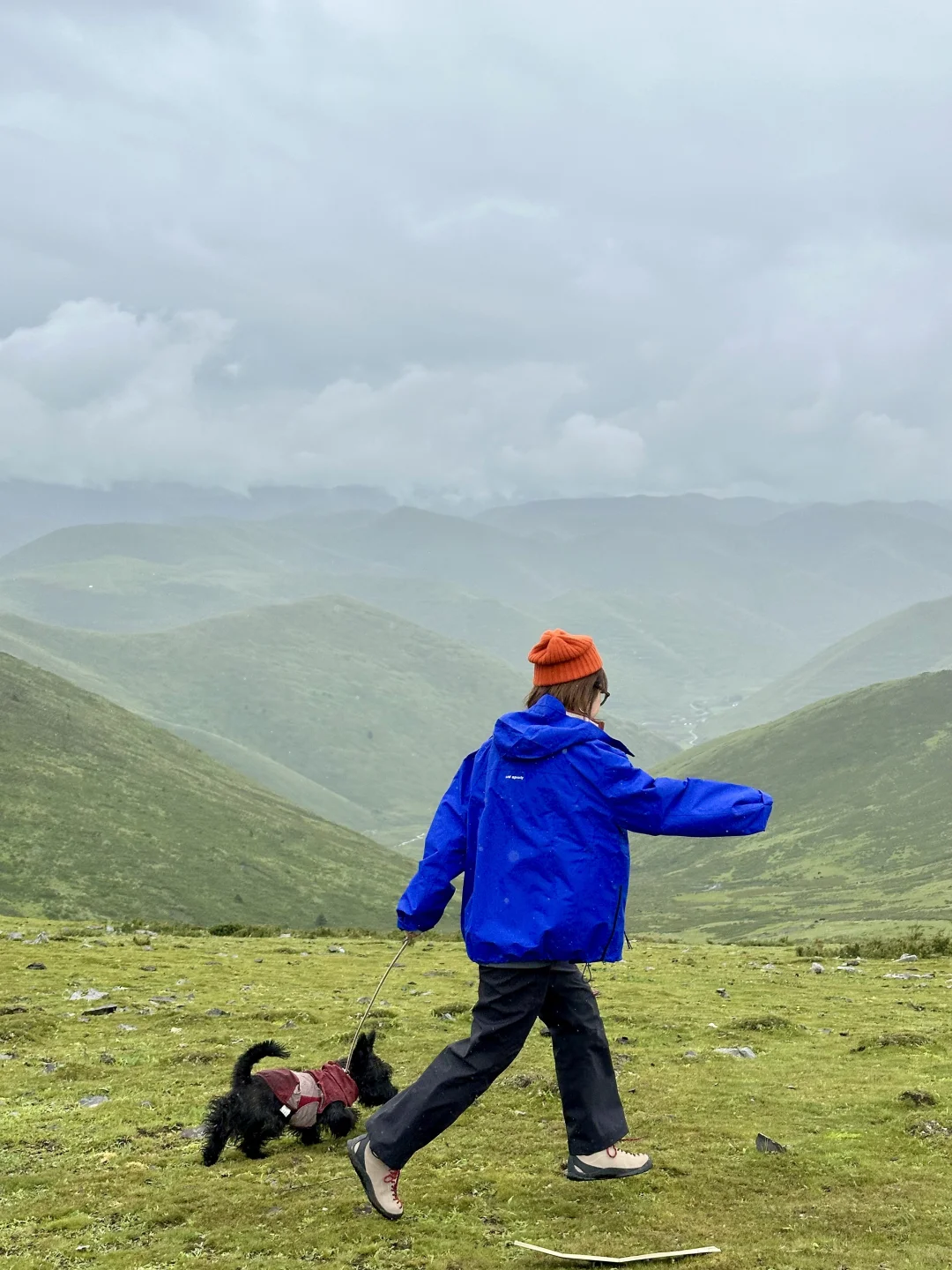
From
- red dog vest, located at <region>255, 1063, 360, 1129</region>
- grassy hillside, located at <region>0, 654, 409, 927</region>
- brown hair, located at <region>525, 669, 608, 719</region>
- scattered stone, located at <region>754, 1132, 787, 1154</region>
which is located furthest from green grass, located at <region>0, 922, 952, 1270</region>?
grassy hillside, located at <region>0, 654, 409, 927</region>

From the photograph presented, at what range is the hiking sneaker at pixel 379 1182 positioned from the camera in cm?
880

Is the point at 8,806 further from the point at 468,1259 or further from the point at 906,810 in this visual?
the point at 906,810

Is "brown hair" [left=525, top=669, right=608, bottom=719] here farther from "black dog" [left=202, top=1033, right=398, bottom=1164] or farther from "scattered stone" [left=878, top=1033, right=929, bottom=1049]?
"scattered stone" [left=878, top=1033, right=929, bottom=1049]

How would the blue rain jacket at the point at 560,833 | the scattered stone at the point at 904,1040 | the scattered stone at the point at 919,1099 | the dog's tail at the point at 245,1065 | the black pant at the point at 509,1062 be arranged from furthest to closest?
the scattered stone at the point at 904,1040 < the scattered stone at the point at 919,1099 < the dog's tail at the point at 245,1065 < the black pant at the point at 509,1062 < the blue rain jacket at the point at 560,833

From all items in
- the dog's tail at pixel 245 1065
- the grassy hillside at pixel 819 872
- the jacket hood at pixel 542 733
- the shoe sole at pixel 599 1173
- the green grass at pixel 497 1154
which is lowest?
the grassy hillside at pixel 819 872

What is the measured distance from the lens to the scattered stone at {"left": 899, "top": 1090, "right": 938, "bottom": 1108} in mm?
11891

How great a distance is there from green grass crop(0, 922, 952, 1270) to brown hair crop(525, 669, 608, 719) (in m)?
4.36

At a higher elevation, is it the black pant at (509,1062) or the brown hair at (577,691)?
the brown hair at (577,691)

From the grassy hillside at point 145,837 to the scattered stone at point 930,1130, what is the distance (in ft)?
266

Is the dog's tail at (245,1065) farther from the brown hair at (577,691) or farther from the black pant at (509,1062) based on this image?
the brown hair at (577,691)

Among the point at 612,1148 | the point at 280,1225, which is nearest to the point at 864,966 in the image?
the point at 612,1148

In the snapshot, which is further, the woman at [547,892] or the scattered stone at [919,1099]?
the scattered stone at [919,1099]

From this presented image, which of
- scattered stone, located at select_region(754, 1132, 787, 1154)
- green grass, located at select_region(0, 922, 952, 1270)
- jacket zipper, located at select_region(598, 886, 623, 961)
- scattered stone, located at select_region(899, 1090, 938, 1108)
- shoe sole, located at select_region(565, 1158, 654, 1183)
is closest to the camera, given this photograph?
green grass, located at select_region(0, 922, 952, 1270)

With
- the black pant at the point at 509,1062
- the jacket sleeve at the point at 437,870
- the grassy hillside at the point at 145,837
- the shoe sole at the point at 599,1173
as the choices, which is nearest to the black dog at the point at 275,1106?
the black pant at the point at 509,1062
